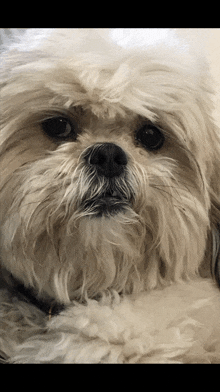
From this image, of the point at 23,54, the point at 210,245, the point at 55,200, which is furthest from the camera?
the point at 210,245

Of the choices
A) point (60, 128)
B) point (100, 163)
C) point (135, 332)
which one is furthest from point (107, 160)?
point (135, 332)

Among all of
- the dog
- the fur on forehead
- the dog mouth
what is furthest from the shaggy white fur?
the fur on forehead

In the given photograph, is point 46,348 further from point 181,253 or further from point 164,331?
point 181,253

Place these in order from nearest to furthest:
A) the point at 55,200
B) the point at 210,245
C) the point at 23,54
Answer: the point at 55,200, the point at 23,54, the point at 210,245

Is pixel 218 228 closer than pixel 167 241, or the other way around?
pixel 167 241

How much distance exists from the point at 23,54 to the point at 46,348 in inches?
23.7

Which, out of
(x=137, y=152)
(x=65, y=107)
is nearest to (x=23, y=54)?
(x=65, y=107)

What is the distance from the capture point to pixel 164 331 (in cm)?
112

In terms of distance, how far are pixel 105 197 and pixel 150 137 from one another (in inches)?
7.5

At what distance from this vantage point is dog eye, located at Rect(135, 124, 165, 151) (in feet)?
3.84

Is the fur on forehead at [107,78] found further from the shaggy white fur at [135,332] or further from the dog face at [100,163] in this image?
the shaggy white fur at [135,332]

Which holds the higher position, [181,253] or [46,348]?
[181,253]

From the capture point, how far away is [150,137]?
1178 millimetres
